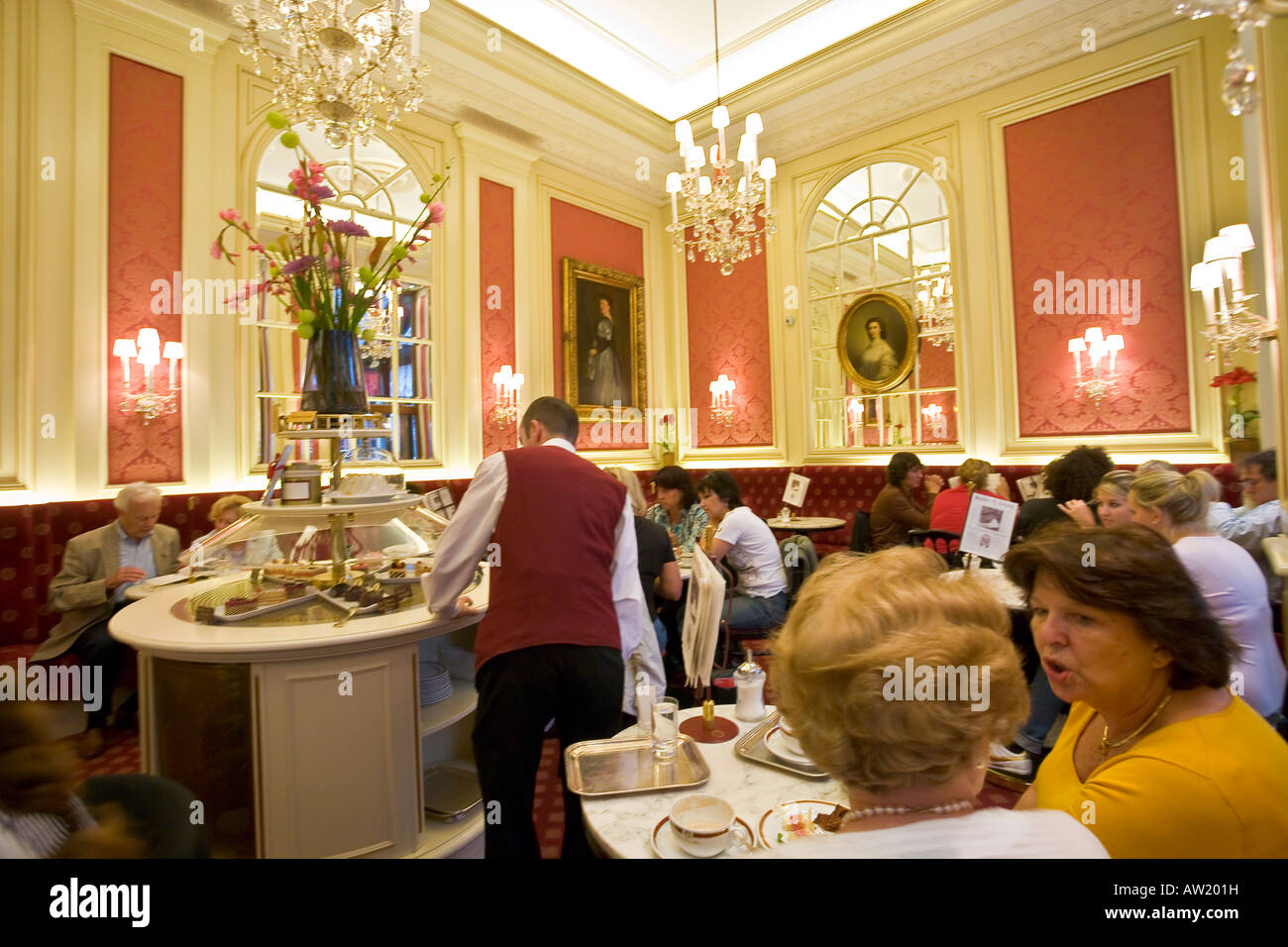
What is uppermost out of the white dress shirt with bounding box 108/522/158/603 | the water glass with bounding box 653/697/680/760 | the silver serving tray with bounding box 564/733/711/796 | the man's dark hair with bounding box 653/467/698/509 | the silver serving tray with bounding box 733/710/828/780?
the man's dark hair with bounding box 653/467/698/509

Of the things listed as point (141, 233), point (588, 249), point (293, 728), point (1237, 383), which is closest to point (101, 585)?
point (293, 728)

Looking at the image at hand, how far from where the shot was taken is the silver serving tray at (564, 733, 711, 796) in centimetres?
131

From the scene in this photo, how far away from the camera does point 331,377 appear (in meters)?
2.19

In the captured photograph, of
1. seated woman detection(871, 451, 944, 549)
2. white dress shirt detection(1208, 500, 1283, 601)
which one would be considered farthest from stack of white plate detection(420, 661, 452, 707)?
white dress shirt detection(1208, 500, 1283, 601)

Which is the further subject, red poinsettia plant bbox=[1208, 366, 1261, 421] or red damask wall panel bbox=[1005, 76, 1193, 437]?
red damask wall panel bbox=[1005, 76, 1193, 437]

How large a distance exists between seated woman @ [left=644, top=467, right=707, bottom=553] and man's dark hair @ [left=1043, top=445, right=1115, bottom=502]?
2109 millimetres

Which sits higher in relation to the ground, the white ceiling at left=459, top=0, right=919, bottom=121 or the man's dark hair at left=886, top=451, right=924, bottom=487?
the white ceiling at left=459, top=0, right=919, bottom=121

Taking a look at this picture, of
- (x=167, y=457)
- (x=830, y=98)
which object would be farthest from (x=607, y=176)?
(x=167, y=457)

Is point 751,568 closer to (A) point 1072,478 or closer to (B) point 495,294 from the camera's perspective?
(A) point 1072,478

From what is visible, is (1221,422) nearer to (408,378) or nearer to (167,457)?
(408,378)

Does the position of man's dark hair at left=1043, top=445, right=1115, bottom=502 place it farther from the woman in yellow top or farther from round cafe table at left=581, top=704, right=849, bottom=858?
round cafe table at left=581, top=704, right=849, bottom=858

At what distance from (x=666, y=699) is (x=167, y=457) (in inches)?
187

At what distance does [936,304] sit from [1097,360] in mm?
1601
